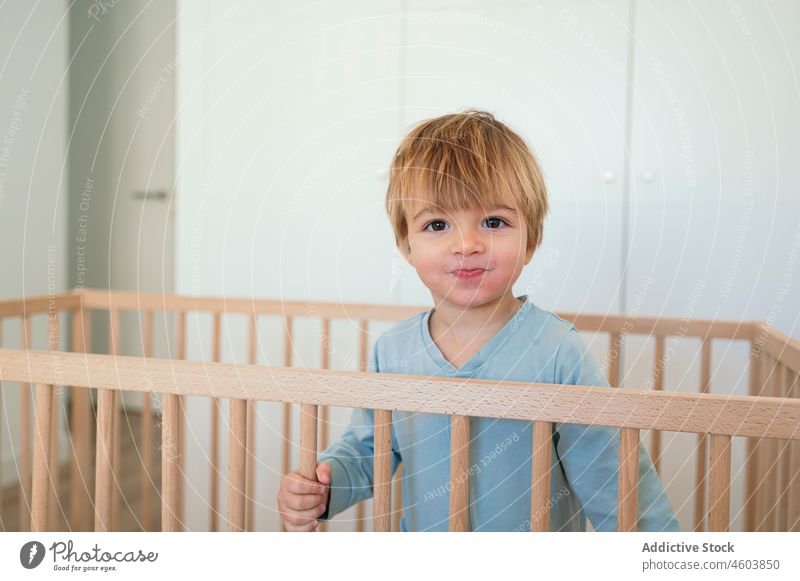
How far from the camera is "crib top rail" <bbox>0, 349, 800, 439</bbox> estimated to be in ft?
1.60

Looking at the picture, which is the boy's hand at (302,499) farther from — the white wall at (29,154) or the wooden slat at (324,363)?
the white wall at (29,154)

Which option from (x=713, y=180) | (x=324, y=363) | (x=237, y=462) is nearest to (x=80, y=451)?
(x=324, y=363)

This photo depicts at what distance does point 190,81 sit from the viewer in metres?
1.26

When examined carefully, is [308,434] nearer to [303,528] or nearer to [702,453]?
[303,528]

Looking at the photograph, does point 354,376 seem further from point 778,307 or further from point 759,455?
point 778,307

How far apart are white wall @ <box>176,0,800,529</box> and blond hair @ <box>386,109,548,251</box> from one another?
290mm

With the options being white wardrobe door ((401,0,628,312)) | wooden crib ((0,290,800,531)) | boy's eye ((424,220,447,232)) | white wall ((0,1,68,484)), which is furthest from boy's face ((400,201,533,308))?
white wall ((0,1,68,484))

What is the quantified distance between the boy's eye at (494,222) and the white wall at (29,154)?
1.06m

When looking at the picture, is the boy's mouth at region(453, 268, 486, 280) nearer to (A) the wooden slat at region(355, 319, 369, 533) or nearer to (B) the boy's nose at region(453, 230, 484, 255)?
(B) the boy's nose at region(453, 230, 484, 255)

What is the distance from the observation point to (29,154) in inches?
58.6

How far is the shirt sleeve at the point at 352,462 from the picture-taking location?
0.69 meters

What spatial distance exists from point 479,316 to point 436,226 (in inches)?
3.7
